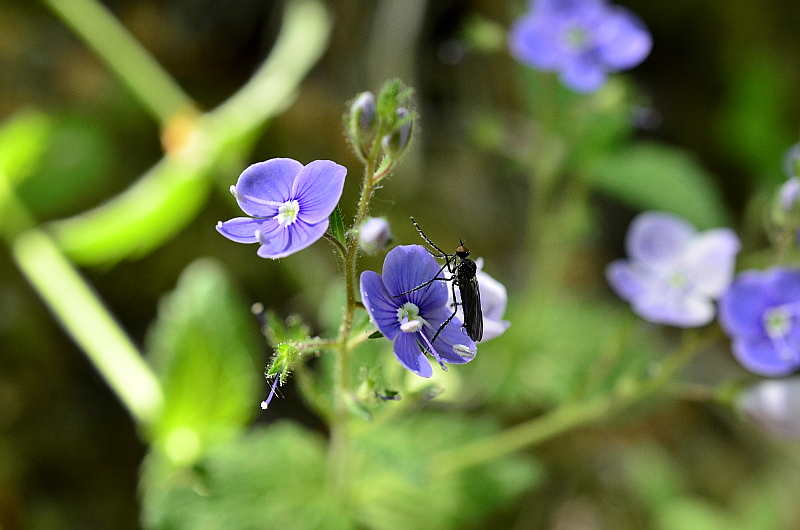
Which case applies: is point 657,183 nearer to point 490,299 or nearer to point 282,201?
point 490,299

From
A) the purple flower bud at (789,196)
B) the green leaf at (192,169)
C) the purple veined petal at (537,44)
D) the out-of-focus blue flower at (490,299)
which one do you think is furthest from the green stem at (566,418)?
the green leaf at (192,169)

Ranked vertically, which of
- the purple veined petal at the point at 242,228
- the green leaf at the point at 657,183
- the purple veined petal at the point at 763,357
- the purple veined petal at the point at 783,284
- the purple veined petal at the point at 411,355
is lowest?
the purple veined petal at the point at 411,355

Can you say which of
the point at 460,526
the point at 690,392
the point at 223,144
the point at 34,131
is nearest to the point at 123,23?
the point at 34,131

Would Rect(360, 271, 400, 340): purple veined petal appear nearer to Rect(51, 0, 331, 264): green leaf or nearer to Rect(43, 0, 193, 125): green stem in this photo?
Rect(51, 0, 331, 264): green leaf

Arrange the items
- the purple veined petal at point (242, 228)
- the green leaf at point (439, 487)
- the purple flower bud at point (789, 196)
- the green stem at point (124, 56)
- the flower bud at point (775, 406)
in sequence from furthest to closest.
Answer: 1. the green stem at point (124, 56)
2. the green leaf at point (439, 487)
3. the flower bud at point (775, 406)
4. the purple flower bud at point (789, 196)
5. the purple veined petal at point (242, 228)

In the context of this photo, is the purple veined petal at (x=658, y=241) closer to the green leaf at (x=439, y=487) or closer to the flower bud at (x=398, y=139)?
the green leaf at (x=439, y=487)

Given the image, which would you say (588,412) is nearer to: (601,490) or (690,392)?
(690,392)
